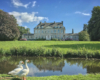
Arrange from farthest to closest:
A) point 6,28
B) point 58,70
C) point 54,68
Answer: point 6,28 < point 54,68 < point 58,70

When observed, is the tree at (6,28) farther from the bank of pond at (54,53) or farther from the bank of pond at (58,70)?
the bank of pond at (58,70)

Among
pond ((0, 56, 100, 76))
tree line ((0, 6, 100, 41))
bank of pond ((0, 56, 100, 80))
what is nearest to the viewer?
bank of pond ((0, 56, 100, 80))

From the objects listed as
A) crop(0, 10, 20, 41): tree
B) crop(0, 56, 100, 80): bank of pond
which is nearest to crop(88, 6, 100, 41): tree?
crop(0, 10, 20, 41): tree

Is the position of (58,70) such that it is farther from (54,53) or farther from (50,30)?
(50,30)

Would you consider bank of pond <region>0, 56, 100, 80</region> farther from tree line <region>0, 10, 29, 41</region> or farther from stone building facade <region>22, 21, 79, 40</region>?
stone building facade <region>22, 21, 79, 40</region>

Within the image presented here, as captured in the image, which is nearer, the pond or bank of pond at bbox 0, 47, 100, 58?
the pond

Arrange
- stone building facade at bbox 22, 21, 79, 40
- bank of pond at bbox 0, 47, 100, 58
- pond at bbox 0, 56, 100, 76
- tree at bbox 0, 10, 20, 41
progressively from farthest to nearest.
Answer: stone building facade at bbox 22, 21, 79, 40, tree at bbox 0, 10, 20, 41, bank of pond at bbox 0, 47, 100, 58, pond at bbox 0, 56, 100, 76

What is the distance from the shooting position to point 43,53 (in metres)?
11.8

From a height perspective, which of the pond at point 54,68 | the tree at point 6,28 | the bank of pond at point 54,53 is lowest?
the pond at point 54,68

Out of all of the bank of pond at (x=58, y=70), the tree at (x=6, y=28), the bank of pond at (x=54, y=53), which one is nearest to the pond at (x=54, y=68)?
the bank of pond at (x=58, y=70)

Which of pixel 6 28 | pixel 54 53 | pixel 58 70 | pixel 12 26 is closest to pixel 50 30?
pixel 12 26

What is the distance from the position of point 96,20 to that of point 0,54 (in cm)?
3622

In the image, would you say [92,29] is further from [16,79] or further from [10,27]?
[16,79]

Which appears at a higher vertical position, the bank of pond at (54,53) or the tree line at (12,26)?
the tree line at (12,26)
